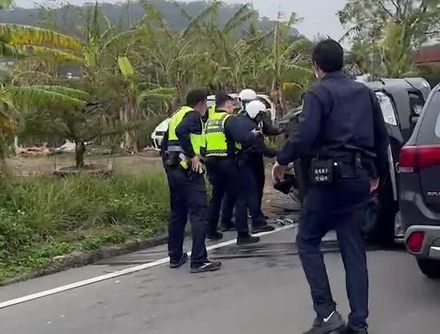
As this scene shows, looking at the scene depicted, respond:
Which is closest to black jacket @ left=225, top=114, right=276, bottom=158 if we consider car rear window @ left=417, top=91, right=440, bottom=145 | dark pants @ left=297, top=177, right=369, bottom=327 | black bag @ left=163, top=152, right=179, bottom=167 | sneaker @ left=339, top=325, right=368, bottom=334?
black bag @ left=163, top=152, right=179, bottom=167

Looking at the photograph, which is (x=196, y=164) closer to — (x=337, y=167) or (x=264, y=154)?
(x=264, y=154)

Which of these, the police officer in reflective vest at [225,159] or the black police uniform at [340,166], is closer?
the black police uniform at [340,166]

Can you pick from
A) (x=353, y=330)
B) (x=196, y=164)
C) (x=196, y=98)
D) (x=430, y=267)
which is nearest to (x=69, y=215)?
(x=196, y=164)

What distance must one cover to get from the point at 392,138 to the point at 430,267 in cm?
155

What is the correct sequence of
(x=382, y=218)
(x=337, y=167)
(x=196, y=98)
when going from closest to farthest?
(x=337, y=167), (x=196, y=98), (x=382, y=218)

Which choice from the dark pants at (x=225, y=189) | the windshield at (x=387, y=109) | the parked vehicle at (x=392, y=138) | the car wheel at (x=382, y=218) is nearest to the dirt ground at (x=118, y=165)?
the dark pants at (x=225, y=189)

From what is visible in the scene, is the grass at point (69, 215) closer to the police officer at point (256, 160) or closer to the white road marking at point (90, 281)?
the white road marking at point (90, 281)

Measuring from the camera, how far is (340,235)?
5.43 metres

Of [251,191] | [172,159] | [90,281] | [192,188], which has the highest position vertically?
[172,159]

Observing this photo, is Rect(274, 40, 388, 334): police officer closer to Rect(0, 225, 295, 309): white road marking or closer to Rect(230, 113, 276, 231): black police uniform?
Rect(0, 225, 295, 309): white road marking

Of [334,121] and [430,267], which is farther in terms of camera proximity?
[430,267]

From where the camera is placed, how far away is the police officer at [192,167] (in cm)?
781

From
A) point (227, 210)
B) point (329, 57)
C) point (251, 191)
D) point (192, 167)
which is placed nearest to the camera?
point (329, 57)

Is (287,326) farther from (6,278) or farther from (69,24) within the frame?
(69,24)
